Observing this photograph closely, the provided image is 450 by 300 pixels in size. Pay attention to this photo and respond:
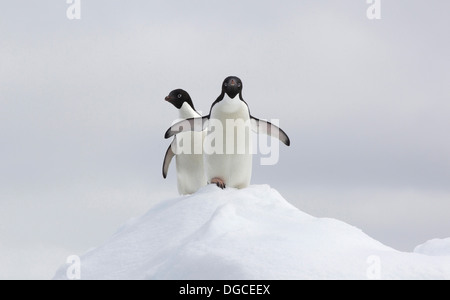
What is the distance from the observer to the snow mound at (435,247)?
24.8ft

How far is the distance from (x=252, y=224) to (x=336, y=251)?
919 millimetres

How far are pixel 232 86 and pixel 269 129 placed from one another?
999mm

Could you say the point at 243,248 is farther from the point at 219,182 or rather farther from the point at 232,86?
the point at 232,86

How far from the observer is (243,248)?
5.03 m

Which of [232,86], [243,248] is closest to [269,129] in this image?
[232,86]

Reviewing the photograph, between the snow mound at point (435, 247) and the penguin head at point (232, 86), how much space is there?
9.74 feet

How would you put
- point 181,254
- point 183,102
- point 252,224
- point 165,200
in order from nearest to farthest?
point 181,254, point 252,224, point 165,200, point 183,102

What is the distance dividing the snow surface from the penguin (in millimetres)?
1861

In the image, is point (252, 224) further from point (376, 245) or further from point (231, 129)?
point (231, 129)

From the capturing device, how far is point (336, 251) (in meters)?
5.18

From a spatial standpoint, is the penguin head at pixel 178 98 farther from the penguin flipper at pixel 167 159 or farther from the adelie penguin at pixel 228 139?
the adelie penguin at pixel 228 139

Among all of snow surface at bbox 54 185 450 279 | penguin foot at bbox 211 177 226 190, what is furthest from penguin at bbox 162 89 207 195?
snow surface at bbox 54 185 450 279

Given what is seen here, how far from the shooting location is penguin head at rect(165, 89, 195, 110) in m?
8.89
